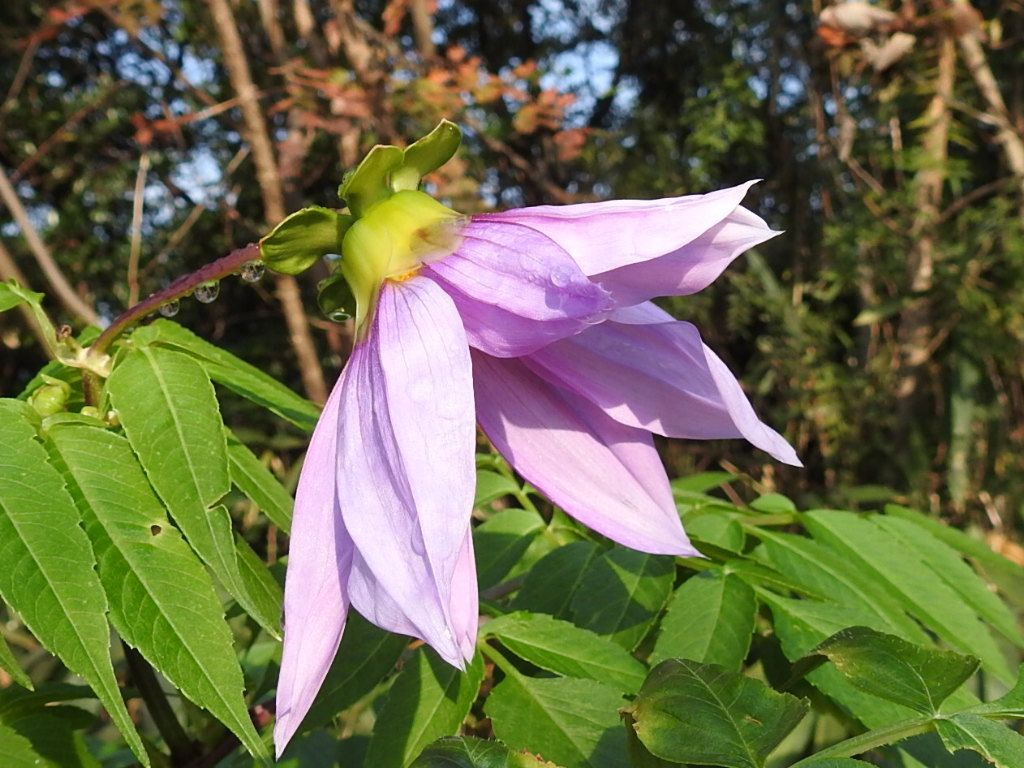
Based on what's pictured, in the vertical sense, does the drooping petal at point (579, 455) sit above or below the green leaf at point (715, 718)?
above

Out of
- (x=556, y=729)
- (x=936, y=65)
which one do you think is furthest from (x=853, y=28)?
(x=556, y=729)

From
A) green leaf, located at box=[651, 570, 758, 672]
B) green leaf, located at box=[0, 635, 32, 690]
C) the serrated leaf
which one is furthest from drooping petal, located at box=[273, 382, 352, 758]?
the serrated leaf

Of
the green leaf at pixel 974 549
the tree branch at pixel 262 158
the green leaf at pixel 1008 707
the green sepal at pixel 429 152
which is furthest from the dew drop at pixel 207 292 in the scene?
the tree branch at pixel 262 158

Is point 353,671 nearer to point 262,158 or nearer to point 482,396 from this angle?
point 482,396

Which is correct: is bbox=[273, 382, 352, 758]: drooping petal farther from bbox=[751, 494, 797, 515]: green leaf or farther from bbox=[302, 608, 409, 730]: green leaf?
bbox=[751, 494, 797, 515]: green leaf

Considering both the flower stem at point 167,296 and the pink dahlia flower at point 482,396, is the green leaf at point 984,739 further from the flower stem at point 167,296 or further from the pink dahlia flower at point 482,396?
the flower stem at point 167,296

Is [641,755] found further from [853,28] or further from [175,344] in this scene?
[853,28]

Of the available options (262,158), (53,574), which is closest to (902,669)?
(53,574)
